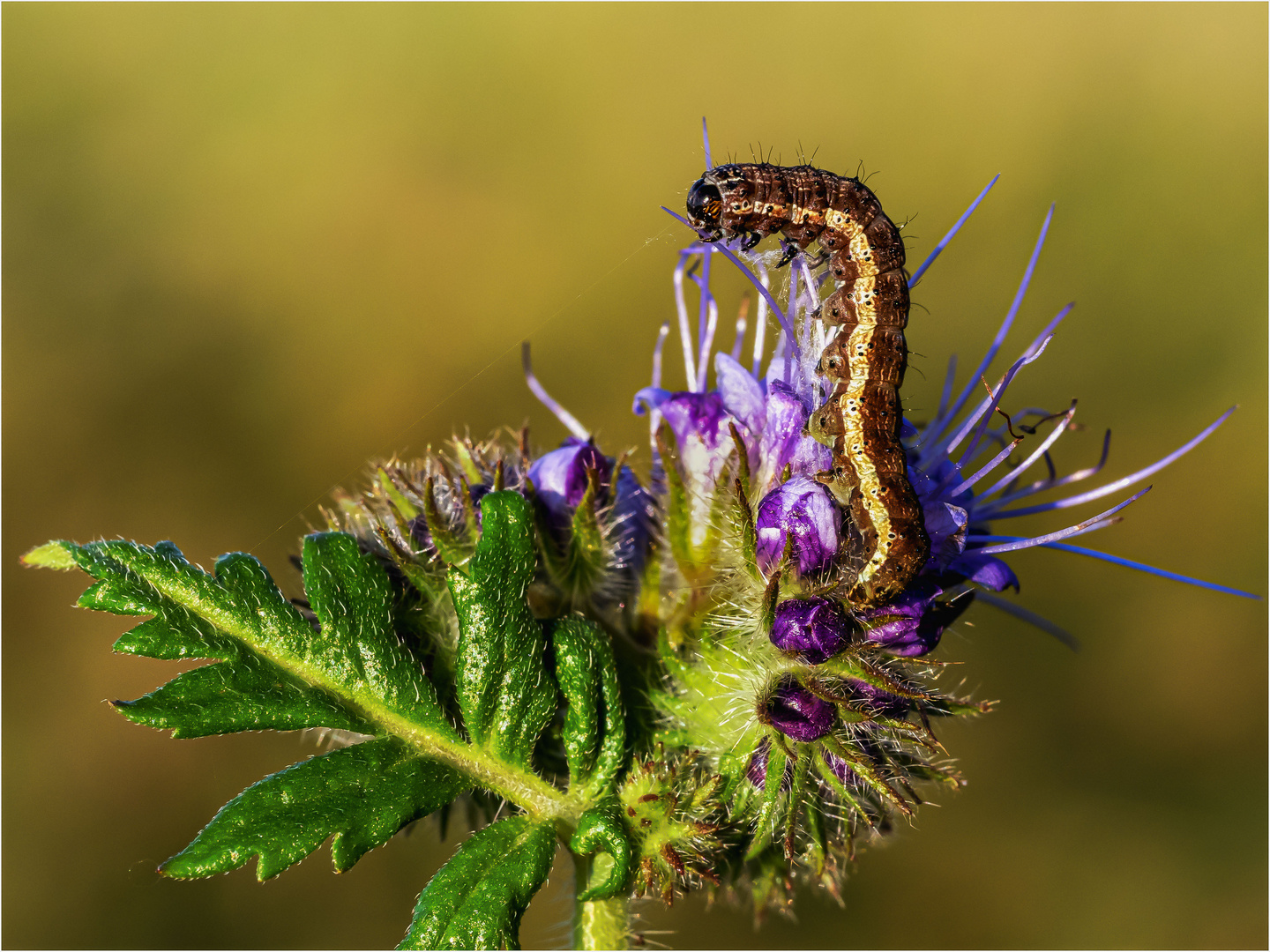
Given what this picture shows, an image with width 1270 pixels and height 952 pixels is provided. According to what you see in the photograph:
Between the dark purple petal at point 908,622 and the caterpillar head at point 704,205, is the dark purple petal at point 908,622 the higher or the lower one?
the lower one

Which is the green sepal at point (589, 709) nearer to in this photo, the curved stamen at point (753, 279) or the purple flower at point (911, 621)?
the purple flower at point (911, 621)

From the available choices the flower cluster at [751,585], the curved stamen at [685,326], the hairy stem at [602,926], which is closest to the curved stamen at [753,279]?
the flower cluster at [751,585]

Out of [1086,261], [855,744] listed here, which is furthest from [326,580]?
[1086,261]

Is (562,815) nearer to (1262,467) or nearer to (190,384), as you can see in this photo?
(190,384)

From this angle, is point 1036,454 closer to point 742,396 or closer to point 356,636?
point 742,396

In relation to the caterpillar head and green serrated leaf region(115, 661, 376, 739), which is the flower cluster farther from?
green serrated leaf region(115, 661, 376, 739)

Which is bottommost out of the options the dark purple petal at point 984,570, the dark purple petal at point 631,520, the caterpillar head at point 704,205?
the dark purple petal at point 984,570

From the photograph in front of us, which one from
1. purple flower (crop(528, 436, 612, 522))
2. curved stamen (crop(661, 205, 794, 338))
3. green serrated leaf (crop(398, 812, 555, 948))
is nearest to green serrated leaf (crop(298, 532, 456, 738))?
green serrated leaf (crop(398, 812, 555, 948))
